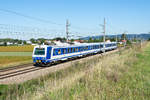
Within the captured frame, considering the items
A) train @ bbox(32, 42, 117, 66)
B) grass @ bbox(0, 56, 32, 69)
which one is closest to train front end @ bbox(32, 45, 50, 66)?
train @ bbox(32, 42, 117, 66)

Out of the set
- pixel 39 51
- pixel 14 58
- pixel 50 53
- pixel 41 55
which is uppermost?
pixel 39 51

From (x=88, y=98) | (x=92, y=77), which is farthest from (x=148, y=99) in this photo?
(x=92, y=77)

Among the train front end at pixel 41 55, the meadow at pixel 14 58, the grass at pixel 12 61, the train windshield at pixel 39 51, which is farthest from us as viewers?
the meadow at pixel 14 58

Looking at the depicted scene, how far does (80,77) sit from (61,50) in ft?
39.5

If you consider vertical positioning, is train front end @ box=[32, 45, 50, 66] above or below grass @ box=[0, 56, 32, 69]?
above

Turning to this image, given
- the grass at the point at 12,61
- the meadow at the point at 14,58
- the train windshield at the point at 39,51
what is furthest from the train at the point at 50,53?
the meadow at the point at 14,58

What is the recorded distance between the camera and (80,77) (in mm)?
8367

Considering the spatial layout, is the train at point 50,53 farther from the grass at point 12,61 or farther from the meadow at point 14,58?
the meadow at point 14,58

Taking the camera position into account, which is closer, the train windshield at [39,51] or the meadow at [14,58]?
the train windshield at [39,51]

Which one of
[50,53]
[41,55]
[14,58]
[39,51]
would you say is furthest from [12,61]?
[50,53]

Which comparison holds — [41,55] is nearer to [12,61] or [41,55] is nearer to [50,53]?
[50,53]

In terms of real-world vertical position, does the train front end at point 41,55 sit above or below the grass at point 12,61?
above

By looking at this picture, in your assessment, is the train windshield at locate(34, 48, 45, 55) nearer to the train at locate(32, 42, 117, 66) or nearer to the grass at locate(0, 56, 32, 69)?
the train at locate(32, 42, 117, 66)

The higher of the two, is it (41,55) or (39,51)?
(39,51)
